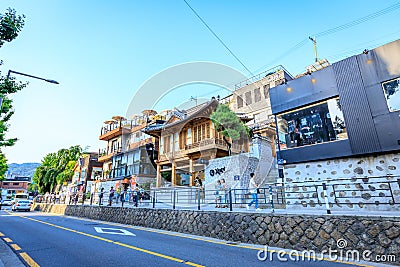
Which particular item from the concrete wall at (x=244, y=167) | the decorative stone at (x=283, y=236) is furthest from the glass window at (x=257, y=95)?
the decorative stone at (x=283, y=236)

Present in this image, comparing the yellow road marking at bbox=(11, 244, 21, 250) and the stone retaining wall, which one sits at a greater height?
the stone retaining wall

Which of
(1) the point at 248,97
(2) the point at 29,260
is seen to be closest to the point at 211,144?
(2) the point at 29,260

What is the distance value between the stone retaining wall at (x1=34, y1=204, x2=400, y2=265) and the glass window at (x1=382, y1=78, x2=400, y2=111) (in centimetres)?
571

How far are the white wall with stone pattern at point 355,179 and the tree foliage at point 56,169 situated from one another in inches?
1910

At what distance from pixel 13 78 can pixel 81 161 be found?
38379mm

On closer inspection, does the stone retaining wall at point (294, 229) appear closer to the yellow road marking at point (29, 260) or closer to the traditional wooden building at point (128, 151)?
the yellow road marking at point (29, 260)

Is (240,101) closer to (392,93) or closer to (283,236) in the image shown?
(392,93)

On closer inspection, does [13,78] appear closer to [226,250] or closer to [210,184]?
[226,250]

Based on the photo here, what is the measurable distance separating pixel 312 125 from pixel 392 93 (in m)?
3.39

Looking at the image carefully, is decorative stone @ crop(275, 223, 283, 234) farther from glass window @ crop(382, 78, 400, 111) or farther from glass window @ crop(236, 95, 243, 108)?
glass window @ crop(236, 95, 243, 108)

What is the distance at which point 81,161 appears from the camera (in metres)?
41.9

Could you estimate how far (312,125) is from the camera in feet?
37.3

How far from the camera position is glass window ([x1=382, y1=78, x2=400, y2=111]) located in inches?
347

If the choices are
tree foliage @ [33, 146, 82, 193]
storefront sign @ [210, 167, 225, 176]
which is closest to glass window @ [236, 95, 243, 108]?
storefront sign @ [210, 167, 225, 176]
